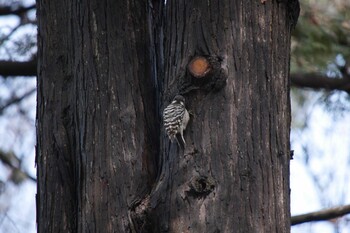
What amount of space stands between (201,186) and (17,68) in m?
2.24

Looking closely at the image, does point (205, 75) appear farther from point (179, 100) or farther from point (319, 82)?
point (319, 82)

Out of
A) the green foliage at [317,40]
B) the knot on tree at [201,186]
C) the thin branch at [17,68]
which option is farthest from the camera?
the green foliage at [317,40]

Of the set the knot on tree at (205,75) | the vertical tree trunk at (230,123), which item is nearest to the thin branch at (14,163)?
the vertical tree trunk at (230,123)

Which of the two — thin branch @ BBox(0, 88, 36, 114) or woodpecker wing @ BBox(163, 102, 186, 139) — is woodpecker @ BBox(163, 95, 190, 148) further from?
thin branch @ BBox(0, 88, 36, 114)

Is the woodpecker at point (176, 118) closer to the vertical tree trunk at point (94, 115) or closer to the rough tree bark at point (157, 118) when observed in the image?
the rough tree bark at point (157, 118)

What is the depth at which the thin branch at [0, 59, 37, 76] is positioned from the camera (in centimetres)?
474

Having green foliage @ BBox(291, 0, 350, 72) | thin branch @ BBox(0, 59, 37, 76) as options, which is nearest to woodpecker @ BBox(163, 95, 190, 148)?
thin branch @ BBox(0, 59, 37, 76)

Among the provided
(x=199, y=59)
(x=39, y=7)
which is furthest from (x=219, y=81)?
(x=39, y=7)

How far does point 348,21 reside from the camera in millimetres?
5801

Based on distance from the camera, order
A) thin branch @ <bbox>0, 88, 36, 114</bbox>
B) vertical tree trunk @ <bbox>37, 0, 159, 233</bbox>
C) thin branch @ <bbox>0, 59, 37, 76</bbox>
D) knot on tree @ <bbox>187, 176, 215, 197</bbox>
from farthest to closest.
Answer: thin branch @ <bbox>0, 88, 36, 114</bbox> < thin branch @ <bbox>0, 59, 37, 76</bbox> < vertical tree trunk @ <bbox>37, 0, 159, 233</bbox> < knot on tree @ <bbox>187, 176, 215, 197</bbox>

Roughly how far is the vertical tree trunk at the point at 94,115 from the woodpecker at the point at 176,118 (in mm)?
196

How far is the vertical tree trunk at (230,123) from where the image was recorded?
9.27ft

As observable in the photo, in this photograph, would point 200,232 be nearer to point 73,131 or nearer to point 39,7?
point 73,131

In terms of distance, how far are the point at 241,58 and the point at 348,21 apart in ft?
9.94
